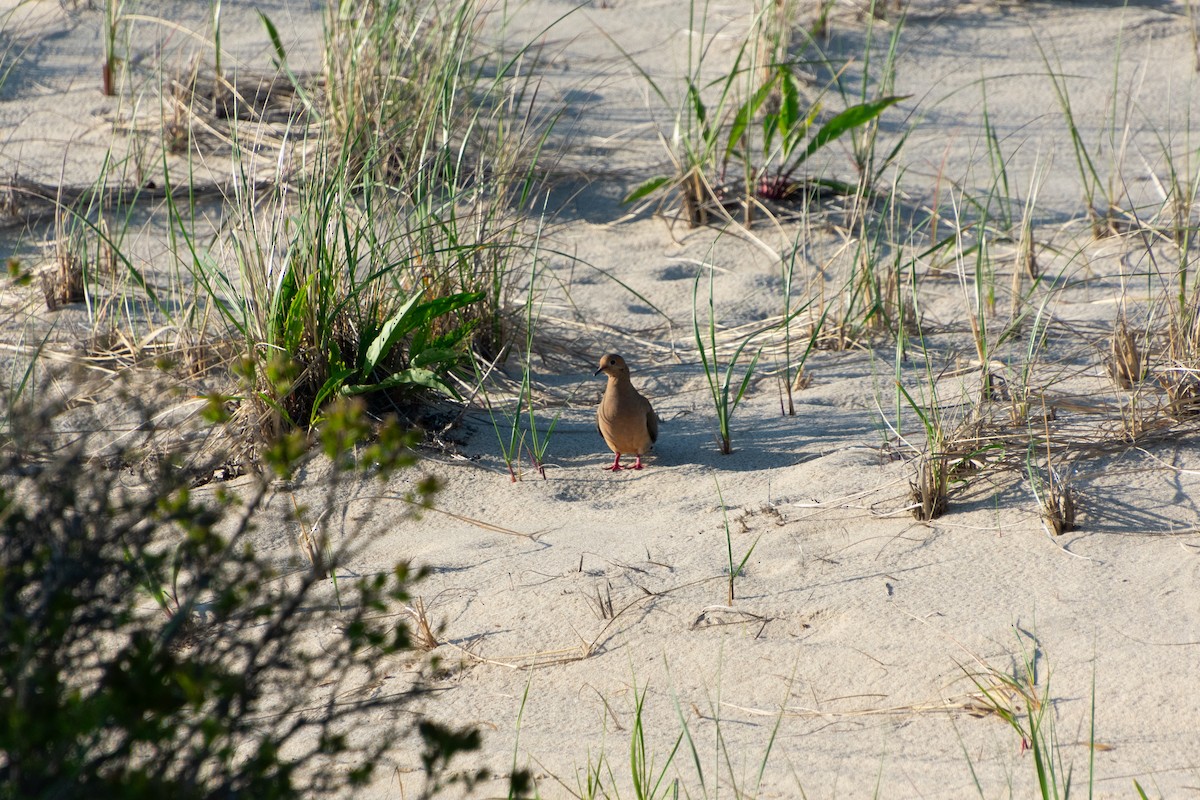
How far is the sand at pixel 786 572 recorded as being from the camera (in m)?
2.41

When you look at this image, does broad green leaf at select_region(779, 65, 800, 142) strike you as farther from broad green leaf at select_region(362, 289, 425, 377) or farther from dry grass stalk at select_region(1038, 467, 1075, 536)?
dry grass stalk at select_region(1038, 467, 1075, 536)

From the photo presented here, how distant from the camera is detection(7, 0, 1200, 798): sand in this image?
2408 millimetres

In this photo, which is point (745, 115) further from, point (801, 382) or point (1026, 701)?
point (1026, 701)

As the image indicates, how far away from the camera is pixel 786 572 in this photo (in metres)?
3.10

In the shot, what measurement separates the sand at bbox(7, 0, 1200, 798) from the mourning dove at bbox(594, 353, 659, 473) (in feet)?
0.35

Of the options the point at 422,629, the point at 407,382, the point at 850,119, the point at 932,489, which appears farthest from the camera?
the point at 850,119

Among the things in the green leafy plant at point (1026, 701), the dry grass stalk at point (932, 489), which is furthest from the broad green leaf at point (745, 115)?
the green leafy plant at point (1026, 701)

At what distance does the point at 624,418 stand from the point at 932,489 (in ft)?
3.40

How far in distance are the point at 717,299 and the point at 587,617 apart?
2497 millimetres

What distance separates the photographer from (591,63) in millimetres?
7266

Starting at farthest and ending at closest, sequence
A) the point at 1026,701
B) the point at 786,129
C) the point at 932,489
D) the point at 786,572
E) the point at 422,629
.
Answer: the point at 786,129 < the point at 932,489 < the point at 786,572 < the point at 422,629 < the point at 1026,701

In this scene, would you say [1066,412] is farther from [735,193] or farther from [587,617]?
[735,193]

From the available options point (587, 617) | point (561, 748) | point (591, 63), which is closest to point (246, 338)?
point (587, 617)

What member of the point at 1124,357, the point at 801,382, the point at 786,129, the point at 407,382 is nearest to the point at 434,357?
the point at 407,382
